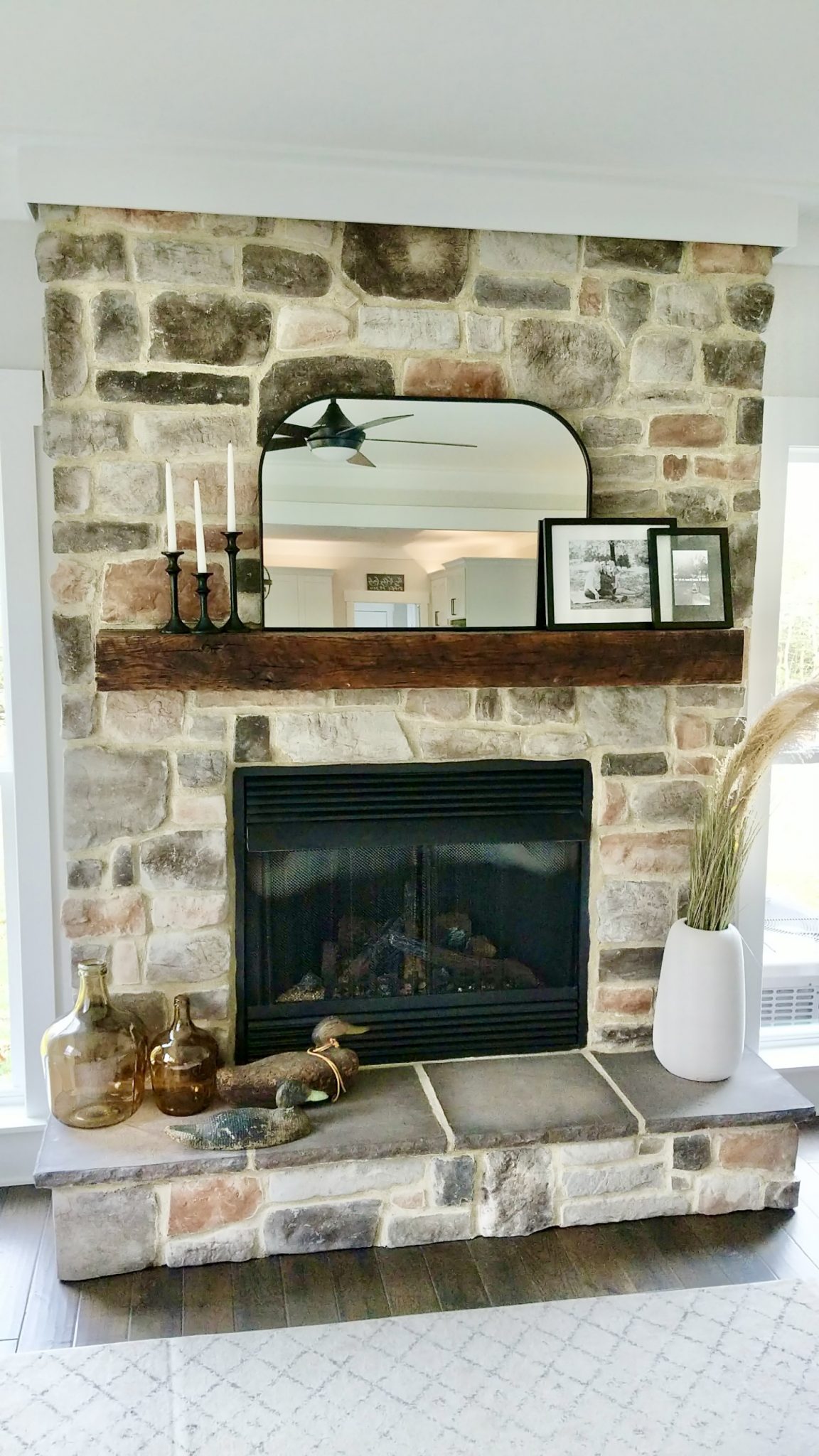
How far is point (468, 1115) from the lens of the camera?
2.69 m

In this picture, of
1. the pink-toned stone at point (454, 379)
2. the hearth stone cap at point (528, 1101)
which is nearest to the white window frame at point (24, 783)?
the pink-toned stone at point (454, 379)

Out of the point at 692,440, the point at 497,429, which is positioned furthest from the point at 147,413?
the point at 692,440

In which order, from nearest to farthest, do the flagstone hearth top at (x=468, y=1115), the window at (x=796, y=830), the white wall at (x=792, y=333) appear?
the flagstone hearth top at (x=468, y=1115) → the white wall at (x=792, y=333) → the window at (x=796, y=830)

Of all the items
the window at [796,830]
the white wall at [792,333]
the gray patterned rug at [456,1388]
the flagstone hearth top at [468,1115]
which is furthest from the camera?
the window at [796,830]

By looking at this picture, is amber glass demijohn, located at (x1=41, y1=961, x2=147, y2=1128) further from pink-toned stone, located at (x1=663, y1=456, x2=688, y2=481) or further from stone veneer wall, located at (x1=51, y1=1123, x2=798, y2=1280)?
pink-toned stone, located at (x1=663, y1=456, x2=688, y2=481)

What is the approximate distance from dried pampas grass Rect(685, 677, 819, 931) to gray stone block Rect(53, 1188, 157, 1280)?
159 centimetres

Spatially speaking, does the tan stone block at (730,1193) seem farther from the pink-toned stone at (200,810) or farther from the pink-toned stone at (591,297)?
the pink-toned stone at (591,297)

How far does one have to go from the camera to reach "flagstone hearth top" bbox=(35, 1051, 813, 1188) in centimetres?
249

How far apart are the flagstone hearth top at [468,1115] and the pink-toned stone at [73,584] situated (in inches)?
51.2

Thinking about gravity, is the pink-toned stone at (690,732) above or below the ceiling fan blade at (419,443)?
below

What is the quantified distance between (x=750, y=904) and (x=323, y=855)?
1369mm

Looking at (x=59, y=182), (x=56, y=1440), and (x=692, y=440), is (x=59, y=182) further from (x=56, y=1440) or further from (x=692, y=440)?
(x=56, y=1440)

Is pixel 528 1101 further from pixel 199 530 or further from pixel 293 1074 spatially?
pixel 199 530

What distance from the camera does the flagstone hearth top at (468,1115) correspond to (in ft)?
8.16
